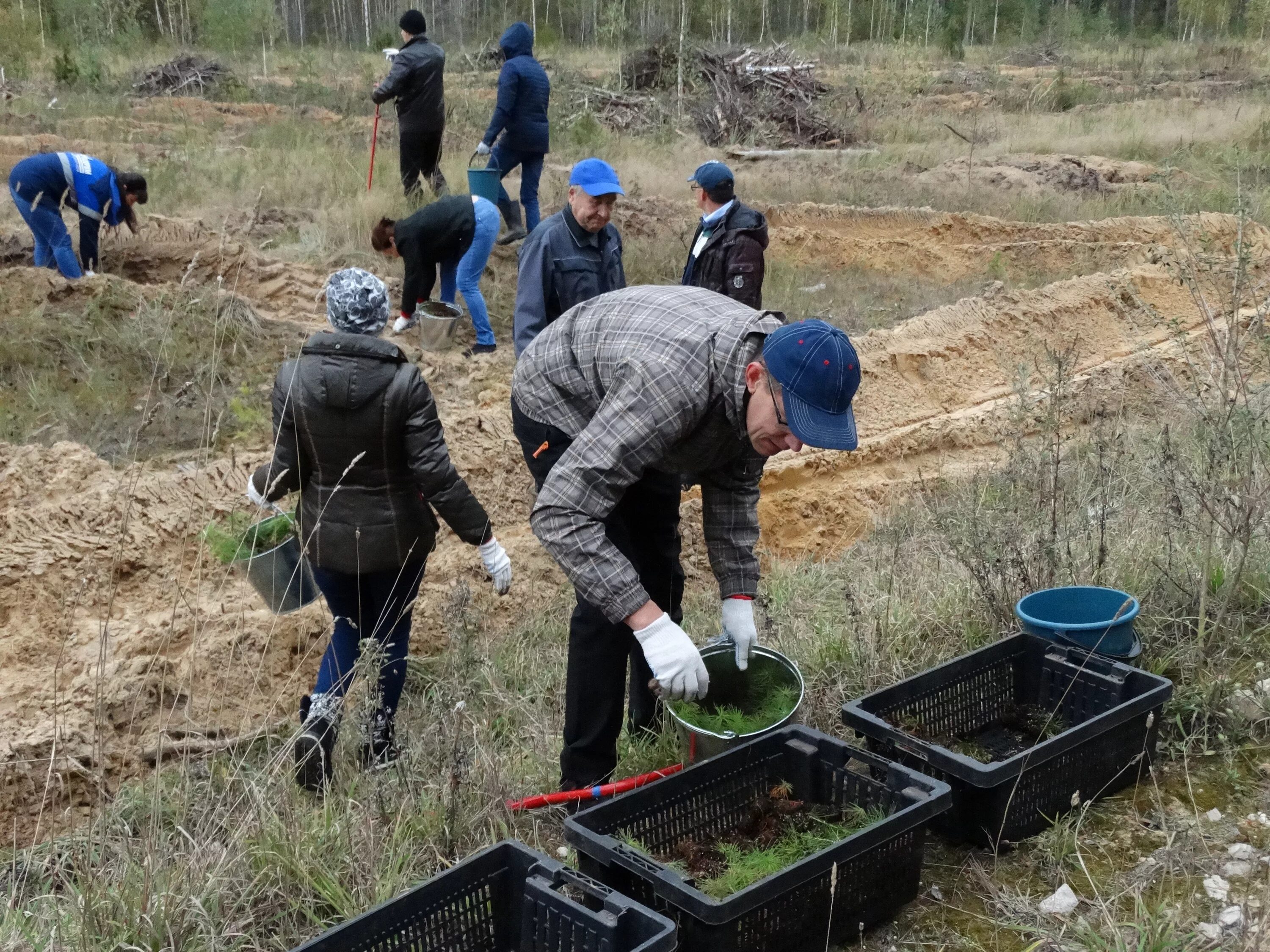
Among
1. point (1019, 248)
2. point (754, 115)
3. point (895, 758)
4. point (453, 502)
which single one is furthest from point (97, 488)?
point (754, 115)

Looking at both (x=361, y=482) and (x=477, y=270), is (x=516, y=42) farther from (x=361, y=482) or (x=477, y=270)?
(x=361, y=482)

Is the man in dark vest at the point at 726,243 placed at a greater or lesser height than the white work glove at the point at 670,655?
greater

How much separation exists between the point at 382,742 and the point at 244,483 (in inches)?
112

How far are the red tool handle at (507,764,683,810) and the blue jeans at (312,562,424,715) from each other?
1.14m

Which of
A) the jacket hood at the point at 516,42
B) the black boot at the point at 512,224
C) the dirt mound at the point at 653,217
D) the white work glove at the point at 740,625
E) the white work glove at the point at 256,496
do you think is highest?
the jacket hood at the point at 516,42

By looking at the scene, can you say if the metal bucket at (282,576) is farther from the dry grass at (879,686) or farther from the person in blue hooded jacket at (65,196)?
the person in blue hooded jacket at (65,196)

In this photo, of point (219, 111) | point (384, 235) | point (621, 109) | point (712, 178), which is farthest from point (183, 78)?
point (712, 178)

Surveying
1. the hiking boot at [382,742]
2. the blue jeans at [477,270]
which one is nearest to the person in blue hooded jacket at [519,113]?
the blue jeans at [477,270]

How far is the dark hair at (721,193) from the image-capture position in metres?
6.45

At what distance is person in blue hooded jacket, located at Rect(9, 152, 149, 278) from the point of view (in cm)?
838

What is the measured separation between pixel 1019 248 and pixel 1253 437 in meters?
9.01

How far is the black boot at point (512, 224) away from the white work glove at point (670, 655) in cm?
743

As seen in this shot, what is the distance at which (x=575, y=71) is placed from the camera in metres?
22.6

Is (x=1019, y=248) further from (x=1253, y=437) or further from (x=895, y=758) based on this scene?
(x=895, y=758)
